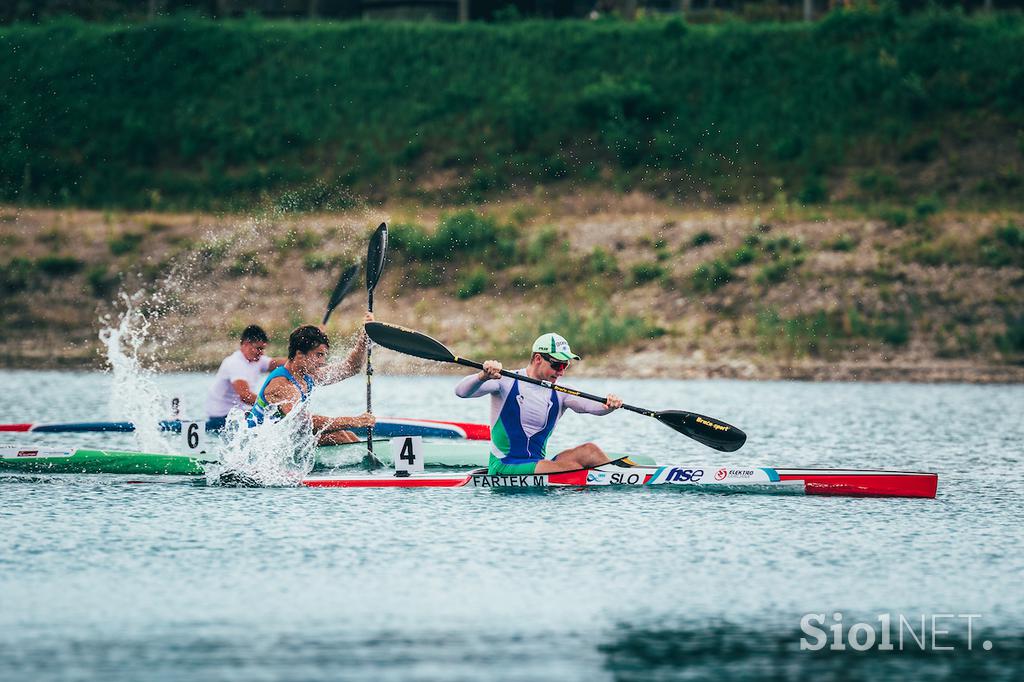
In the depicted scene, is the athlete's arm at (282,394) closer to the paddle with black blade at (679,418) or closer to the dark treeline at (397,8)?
the paddle with black blade at (679,418)

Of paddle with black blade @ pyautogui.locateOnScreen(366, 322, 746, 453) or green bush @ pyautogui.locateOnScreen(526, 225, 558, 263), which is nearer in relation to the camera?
paddle with black blade @ pyautogui.locateOnScreen(366, 322, 746, 453)

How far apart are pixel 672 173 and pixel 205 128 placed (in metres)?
17.6

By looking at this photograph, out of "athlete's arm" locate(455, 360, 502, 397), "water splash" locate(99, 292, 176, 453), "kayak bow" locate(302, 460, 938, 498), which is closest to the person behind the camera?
"athlete's arm" locate(455, 360, 502, 397)

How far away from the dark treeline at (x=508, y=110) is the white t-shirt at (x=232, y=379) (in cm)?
2832

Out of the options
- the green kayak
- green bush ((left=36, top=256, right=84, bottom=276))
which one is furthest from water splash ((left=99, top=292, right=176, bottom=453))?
→ the green kayak

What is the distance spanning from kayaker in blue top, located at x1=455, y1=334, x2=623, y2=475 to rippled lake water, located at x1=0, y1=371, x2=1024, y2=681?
1.13ft

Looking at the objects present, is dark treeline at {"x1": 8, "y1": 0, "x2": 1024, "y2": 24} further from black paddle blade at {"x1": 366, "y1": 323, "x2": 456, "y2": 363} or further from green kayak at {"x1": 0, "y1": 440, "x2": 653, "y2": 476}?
green kayak at {"x1": 0, "y1": 440, "x2": 653, "y2": 476}

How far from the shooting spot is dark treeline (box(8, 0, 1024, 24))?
58938 mm

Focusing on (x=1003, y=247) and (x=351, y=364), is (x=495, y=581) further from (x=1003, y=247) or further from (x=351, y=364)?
(x=1003, y=247)

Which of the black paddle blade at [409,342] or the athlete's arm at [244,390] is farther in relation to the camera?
the athlete's arm at [244,390]

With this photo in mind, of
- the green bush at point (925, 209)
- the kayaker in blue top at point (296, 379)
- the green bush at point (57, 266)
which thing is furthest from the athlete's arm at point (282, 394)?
the green bush at point (925, 209)

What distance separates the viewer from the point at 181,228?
45656mm

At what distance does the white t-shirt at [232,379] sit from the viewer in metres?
19.8

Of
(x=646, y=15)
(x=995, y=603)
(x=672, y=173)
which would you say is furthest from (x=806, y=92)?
(x=995, y=603)
